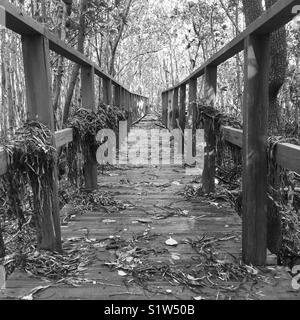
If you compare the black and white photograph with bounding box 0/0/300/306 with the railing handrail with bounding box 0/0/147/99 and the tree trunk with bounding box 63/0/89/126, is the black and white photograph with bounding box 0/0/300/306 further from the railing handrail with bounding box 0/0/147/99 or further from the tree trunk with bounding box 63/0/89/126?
the tree trunk with bounding box 63/0/89/126

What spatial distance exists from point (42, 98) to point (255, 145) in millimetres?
1340

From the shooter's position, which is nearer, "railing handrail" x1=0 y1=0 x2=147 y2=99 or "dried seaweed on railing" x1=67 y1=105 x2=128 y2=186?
"railing handrail" x1=0 y1=0 x2=147 y2=99

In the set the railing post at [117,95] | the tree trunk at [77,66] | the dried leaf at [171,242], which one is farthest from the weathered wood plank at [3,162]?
the railing post at [117,95]

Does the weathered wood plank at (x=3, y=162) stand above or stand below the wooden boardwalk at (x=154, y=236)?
above

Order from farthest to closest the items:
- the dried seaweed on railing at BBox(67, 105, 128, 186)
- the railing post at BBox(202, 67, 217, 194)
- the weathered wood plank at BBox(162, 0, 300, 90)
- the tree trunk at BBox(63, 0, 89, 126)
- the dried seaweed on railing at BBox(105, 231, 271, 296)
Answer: the tree trunk at BBox(63, 0, 89, 126) → the railing post at BBox(202, 67, 217, 194) → the dried seaweed on railing at BBox(67, 105, 128, 186) → the dried seaweed on railing at BBox(105, 231, 271, 296) → the weathered wood plank at BBox(162, 0, 300, 90)

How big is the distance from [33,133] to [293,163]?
58.6 inches

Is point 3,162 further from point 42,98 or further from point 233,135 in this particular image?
point 233,135

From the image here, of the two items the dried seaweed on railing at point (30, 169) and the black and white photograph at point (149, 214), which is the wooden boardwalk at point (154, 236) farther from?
the dried seaweed on railing at point (30, 169)

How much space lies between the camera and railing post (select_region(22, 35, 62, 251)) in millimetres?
2662

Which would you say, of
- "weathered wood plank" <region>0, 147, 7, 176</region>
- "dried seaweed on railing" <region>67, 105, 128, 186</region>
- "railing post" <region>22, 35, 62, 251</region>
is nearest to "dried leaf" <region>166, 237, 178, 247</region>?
"railing post" <region>22, 35, 62, 251</region>

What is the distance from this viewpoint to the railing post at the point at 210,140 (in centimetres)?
443

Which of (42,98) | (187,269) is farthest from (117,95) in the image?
(187,269)

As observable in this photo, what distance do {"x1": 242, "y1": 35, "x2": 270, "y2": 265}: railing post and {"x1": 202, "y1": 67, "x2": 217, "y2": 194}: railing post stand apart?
174 cm

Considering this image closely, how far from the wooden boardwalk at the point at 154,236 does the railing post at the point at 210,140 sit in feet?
0.71
